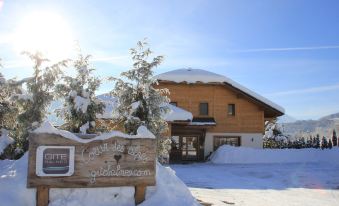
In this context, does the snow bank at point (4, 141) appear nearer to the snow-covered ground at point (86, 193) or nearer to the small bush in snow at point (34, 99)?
the small bush in snow at point (34, 99)

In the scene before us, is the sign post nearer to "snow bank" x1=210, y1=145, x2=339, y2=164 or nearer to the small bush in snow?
the small bush in snow

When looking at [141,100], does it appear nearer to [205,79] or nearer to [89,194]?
[89,194]

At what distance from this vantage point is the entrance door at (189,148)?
102 ft

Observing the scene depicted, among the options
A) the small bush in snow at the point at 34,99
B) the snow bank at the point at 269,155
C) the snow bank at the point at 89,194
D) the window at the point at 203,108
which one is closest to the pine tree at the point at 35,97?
the small bush in snow at the point at 34,99

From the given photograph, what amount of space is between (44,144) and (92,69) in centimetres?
530

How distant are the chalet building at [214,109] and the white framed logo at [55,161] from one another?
2262cm

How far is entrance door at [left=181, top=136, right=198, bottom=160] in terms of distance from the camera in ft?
102

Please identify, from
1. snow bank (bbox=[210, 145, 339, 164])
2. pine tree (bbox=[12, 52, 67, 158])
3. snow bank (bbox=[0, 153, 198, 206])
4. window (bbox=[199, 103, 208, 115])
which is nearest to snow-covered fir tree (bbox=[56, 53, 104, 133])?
pine tree (bbox=[12, 52, 67, 158])

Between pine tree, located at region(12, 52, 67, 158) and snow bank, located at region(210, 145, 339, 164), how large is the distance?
17115 millimetres

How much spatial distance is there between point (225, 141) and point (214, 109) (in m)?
A: 2.59

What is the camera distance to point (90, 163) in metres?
8.77

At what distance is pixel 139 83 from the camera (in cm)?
1434

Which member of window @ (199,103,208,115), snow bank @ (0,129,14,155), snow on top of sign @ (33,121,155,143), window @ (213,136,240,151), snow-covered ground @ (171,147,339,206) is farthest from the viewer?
window @ (199,103,208,115)

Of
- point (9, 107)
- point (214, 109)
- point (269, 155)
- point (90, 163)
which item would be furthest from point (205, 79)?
point (90, 163)
